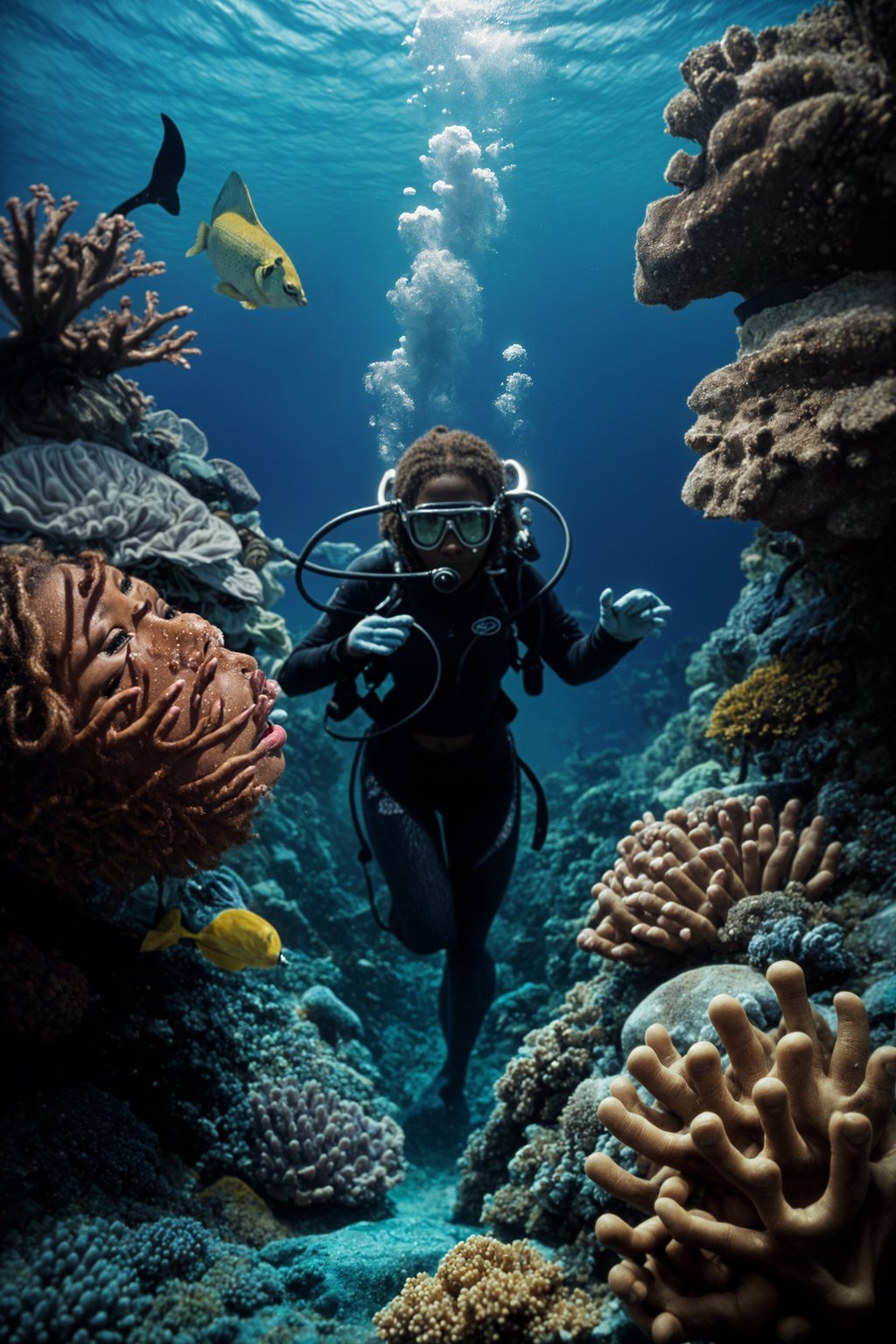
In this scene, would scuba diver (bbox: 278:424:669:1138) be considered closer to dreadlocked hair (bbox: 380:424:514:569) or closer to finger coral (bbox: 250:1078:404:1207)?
dreadlocked hair (bbox: 380:424:514:569)

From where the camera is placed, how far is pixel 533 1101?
3502 millimetres

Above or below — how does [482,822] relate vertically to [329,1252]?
above

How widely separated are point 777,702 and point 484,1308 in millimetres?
3334

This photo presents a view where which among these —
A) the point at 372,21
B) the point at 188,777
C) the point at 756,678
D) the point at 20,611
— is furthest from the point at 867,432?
the point at 372,21

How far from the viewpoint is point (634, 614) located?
11.1 ft

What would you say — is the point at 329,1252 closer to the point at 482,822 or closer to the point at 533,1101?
the point at 533,1101

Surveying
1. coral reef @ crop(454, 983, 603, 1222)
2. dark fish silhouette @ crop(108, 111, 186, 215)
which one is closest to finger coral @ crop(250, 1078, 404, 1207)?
coral reef @ crop(454, 983, 603, 1222)

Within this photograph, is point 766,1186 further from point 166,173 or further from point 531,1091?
point 166,173

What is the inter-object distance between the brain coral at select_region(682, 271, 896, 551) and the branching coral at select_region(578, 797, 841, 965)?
4.74 feet

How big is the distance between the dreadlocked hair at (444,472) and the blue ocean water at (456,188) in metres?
16.9

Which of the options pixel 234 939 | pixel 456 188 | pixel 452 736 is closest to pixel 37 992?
pixel 234 939

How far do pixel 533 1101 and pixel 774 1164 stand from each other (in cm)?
263

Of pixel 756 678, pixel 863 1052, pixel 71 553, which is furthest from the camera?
pixel 756 678

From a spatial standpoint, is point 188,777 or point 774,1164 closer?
point 774,1164
